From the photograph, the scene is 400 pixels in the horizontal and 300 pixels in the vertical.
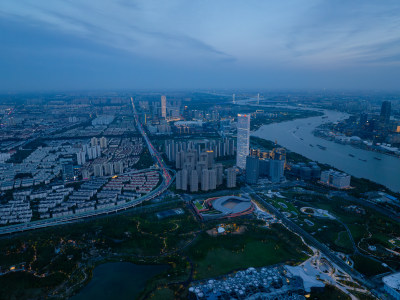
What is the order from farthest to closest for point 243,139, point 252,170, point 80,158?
point 80,158, point 243,139, point 252,170

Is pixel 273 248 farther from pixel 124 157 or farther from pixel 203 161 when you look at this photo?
pixel 124 157

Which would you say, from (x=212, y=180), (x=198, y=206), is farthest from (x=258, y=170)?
(x=198, y=206)

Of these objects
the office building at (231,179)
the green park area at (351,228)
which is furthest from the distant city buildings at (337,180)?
the office building at (231,179)

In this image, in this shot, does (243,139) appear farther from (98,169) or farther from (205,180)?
(98,169)

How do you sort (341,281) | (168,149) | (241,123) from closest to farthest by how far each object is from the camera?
(341,281), (241,123), (168,149)

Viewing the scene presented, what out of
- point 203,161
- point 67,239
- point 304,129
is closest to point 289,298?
point 67,239

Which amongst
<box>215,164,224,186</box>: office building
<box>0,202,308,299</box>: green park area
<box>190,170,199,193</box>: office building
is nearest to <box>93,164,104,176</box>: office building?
<box>0,202,308,299</box>: green park area
